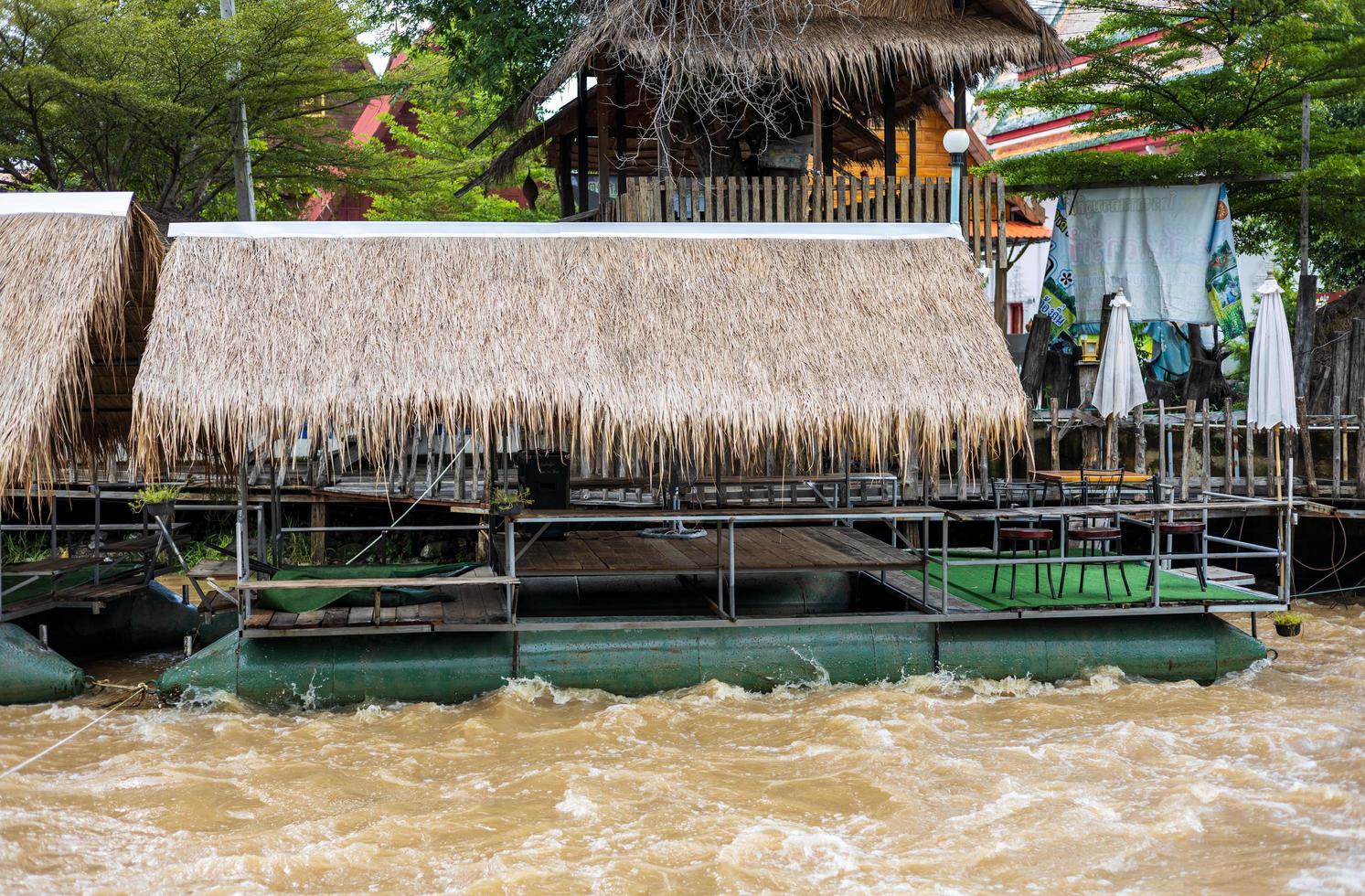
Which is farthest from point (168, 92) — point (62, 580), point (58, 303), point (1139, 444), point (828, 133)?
point (1139, 444)

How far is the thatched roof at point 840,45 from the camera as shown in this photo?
12492mm

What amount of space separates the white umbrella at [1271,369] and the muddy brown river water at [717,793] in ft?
9.87

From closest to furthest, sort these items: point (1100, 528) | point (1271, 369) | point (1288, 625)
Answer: point (1100, 528), point (1288, 625), point (1271, 369)

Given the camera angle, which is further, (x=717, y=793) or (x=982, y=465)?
(x=982, y=465)

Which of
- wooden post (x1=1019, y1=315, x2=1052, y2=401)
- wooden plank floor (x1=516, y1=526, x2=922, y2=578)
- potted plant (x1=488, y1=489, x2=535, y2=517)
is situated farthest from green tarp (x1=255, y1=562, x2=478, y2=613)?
wooden post (x1=1019, y1=315, x2=1052, y2=401)

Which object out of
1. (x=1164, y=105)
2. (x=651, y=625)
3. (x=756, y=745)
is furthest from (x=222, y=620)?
(x=1164, y=105)

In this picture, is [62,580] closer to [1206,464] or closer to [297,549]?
[297,549]

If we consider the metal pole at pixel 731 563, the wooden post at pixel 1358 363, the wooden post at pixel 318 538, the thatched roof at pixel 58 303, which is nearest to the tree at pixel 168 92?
the wooden post at pixel 318 538

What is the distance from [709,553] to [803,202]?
13.0 feet

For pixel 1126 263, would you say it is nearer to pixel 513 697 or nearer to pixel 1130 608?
pixel 1130 608

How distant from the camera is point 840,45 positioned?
1265 centimetres

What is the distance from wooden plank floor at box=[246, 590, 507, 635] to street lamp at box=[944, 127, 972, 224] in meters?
5.79

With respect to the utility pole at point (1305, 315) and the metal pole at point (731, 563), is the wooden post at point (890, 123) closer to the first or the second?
the utility pole at point (1305, 315)

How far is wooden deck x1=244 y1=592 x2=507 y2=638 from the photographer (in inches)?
345
